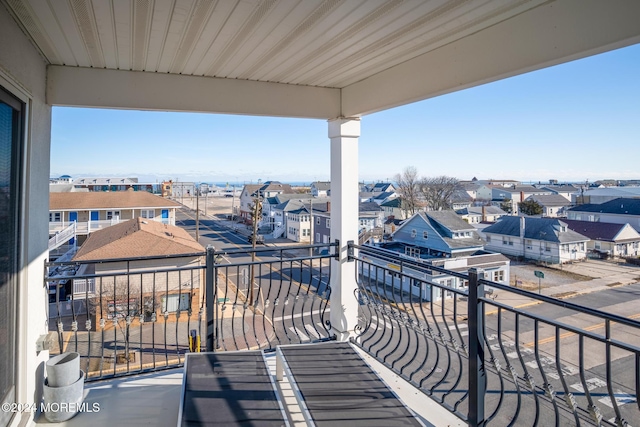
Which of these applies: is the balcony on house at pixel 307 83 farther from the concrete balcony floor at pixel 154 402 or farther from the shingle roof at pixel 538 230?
the shingle roof at pixel 538 230

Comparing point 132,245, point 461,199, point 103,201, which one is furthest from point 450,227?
point 103,201

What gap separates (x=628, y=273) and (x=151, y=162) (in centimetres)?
2418

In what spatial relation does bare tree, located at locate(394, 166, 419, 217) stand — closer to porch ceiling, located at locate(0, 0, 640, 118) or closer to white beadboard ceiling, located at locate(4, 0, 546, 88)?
porch ceiling, located at locate(0, 0, 640, 118)

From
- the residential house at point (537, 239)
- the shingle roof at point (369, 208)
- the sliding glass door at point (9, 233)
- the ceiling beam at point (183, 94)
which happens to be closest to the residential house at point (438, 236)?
the residential house at point (537, 239)

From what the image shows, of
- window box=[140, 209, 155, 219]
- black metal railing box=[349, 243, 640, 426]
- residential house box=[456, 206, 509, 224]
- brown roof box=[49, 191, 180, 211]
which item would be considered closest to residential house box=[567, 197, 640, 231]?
black metal railing box=[349, 243, 640, 426]

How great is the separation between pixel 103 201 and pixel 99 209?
44 cm

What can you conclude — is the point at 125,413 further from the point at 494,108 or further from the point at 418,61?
the point at 494,108

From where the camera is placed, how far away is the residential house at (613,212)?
4.73 m

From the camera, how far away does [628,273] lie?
5.00 meters

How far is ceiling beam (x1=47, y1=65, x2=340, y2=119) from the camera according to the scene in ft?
7.92

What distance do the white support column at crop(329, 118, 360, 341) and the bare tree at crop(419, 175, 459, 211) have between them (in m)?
7.87

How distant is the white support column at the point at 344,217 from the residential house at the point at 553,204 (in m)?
5.74

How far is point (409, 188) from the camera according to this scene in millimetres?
13312

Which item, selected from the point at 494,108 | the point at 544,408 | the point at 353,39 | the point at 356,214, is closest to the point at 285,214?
the point at 494,108
